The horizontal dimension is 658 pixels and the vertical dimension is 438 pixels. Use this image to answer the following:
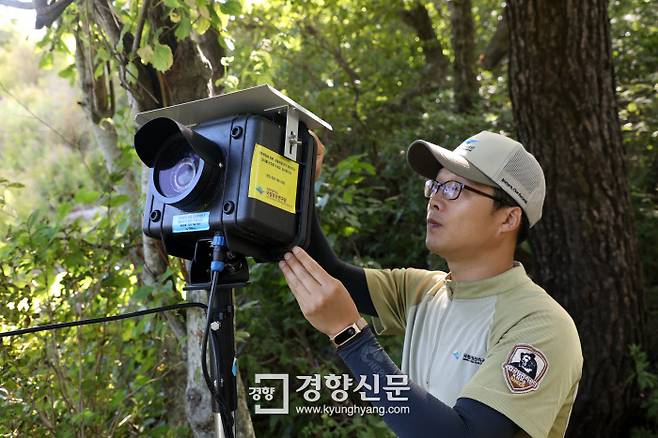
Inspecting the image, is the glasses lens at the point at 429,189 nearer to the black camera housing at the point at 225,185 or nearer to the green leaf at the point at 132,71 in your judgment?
the black camera housing at the point at 225,185

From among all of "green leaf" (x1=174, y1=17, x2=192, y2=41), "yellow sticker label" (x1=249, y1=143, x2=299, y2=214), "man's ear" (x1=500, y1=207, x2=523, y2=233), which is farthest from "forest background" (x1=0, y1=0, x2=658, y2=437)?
"man's ear" (x1=500, y1=207, x2=523, y2=233)

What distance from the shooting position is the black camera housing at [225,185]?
1265mm

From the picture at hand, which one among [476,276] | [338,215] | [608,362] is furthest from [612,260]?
[476,276]

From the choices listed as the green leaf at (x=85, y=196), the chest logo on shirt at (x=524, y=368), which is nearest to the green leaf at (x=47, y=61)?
the green leaf at (x=85, y=196)

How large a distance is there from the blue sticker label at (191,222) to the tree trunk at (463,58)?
429 centimetres

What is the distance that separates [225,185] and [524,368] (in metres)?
0.68

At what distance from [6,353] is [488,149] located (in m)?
1.60

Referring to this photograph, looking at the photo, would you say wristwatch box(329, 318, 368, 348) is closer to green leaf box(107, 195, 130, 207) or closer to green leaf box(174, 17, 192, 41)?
green leaf box(174, 17, 192, 41)

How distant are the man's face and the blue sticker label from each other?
1.89 ft

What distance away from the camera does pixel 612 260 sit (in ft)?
9.91

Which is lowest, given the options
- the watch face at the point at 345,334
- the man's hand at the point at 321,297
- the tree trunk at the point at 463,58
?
the watch face at the point at 345,334

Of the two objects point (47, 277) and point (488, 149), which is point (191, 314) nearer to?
point (47, 277)

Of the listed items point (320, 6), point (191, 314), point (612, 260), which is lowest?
point (191, 314)

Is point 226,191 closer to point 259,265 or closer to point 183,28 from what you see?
point 183,28
